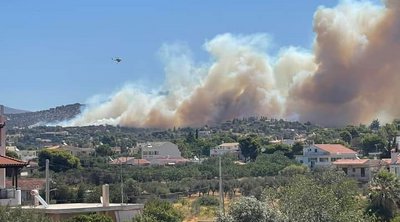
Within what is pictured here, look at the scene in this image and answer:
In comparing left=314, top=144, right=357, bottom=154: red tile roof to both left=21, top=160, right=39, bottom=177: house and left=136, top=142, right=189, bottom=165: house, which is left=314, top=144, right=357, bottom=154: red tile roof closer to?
left=136, top=142, right=189, bottom=165: house

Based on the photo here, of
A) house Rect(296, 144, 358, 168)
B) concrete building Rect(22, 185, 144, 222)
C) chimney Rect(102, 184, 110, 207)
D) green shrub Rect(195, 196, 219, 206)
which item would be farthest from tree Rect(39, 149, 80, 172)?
chimney Rect(102, 184, 110, 207)

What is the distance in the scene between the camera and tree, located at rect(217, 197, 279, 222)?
2884cm

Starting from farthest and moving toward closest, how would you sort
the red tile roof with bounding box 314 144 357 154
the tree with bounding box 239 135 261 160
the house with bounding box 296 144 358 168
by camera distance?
1. the tree with bounding box 239 135 261 160
2. the red tile roof with bounding box 314 144 357 154
3. the house with bounding box 296 144 358 168

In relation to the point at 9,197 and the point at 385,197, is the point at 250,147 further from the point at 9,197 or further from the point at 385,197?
the point at 9,197

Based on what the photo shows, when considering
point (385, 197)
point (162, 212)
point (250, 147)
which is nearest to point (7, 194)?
point (162, 212)

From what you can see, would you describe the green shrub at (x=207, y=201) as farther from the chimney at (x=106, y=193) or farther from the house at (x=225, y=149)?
the house at (x=225, y=149)

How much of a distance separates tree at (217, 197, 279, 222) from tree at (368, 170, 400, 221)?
88.3 ft

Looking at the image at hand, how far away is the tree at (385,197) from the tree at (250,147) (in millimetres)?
58453

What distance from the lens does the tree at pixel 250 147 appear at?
117375 millimetres

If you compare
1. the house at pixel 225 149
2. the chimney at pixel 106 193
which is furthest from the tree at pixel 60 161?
the chimney at pixel 106 193

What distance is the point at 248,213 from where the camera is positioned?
2881 centimetres

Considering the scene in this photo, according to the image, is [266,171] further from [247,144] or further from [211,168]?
[247,144]

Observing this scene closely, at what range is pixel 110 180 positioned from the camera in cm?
7800

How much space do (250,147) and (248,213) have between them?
9020cm
